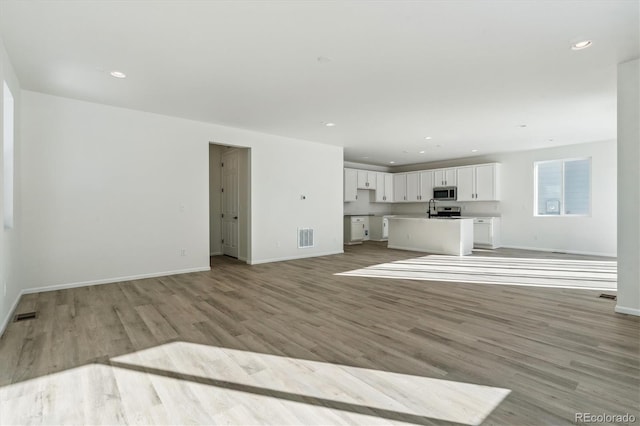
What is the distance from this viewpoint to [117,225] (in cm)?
482

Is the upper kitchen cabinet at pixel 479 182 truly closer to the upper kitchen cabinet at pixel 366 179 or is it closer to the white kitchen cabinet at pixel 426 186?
the white kitchen cabinet at pixel 426 186

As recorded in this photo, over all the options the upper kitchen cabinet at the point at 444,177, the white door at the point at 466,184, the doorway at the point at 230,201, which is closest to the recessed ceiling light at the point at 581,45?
the doorway at the point at 230,201

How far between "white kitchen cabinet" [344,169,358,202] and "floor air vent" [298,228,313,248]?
107 inches

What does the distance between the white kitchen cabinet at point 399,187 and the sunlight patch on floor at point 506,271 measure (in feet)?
13.7

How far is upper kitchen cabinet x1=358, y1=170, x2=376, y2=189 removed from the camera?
10.2 meters

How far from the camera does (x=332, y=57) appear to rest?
3.25m

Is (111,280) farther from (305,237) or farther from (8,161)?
(305,237)

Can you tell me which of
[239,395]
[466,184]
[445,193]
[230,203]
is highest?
[466,184]

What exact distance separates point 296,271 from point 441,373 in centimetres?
375

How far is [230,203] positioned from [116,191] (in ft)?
9.06

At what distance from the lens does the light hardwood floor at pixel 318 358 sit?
1.78 meters

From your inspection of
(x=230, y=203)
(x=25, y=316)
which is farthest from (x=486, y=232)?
(x=25, y=316)

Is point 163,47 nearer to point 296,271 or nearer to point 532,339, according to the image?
point 296,271

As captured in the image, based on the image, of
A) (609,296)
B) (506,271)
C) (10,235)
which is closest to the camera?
(10,235)
